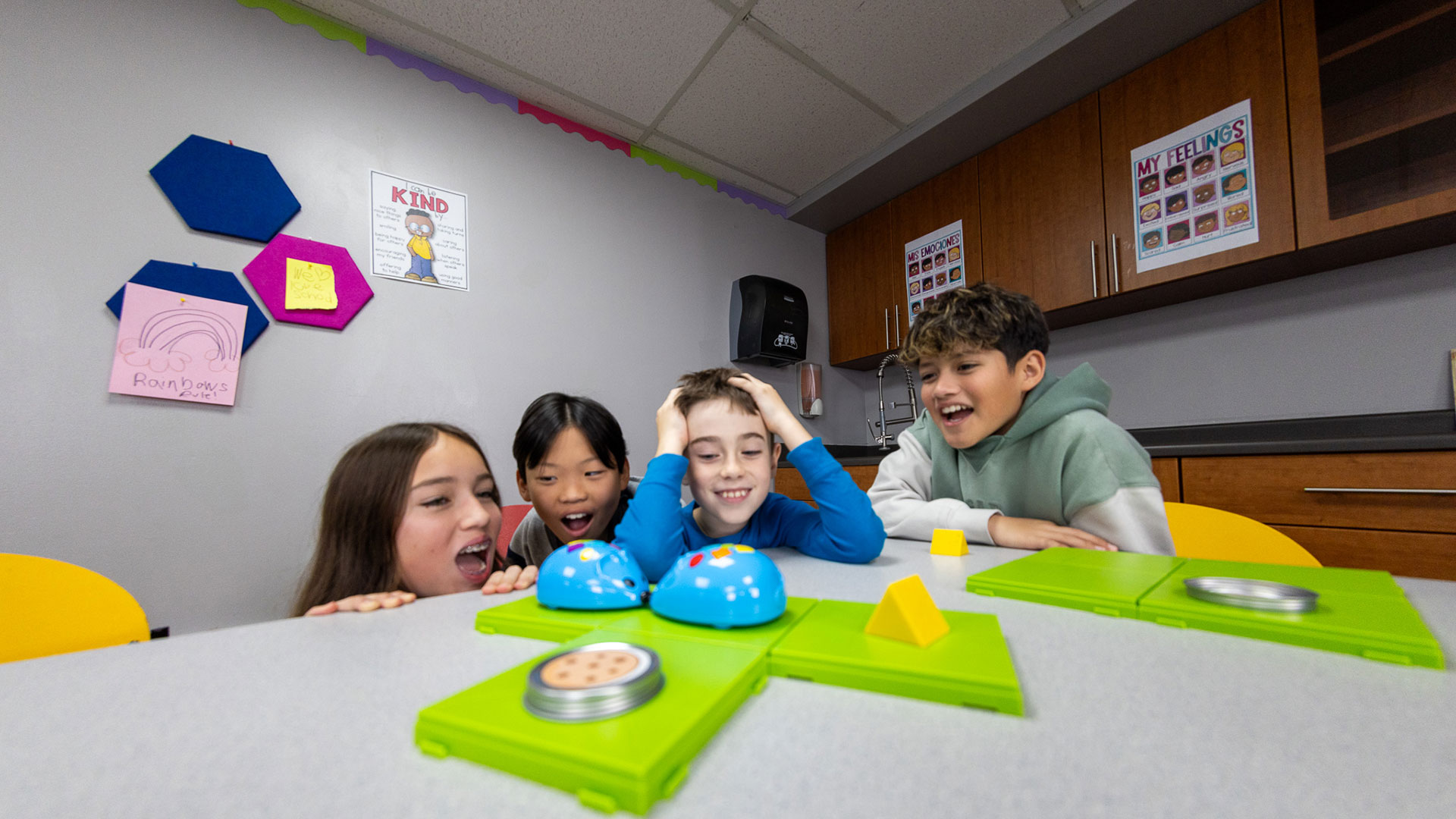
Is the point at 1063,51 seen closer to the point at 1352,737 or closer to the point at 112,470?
the point at 1352,737

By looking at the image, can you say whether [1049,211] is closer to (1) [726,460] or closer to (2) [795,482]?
(2) [795,482]

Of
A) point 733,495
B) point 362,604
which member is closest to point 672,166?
point 733,495

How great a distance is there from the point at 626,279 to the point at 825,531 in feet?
5.58

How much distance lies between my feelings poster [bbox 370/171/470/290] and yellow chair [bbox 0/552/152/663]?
1.14 metres

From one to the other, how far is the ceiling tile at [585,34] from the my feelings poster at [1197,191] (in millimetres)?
1465

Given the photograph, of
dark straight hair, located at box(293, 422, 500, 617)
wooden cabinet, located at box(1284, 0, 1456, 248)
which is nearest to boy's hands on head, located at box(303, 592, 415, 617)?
dark straight hair, located at box(293, 422, 500, 617)

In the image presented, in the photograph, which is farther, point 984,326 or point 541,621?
point 984,326

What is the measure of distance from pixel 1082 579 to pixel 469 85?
225cm

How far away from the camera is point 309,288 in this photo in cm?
156

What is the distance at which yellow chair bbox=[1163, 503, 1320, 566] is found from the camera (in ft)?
2.77

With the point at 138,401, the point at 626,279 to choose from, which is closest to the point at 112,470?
the point at 138,401

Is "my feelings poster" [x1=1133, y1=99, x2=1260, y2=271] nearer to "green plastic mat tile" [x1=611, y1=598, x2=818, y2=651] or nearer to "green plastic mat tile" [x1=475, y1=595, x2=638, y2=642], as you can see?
"green plastic mat tile" [x1=611, y1=598, x2=818, y2=651]

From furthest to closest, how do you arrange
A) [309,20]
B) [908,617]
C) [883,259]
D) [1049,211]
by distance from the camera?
1. [883,259]
2. [1049,211]
3. [309,20]
4. [908,617]

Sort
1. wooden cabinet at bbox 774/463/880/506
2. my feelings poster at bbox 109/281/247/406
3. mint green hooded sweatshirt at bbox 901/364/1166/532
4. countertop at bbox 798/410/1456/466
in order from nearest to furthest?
mint green hooded sweatshirt at bbox 901/364/1166/532
countertop at bbox 798/410/1456/466
my feelings poster at bbox 109/281/247/406
wooden cabinet at bbox 774/463/880/506
